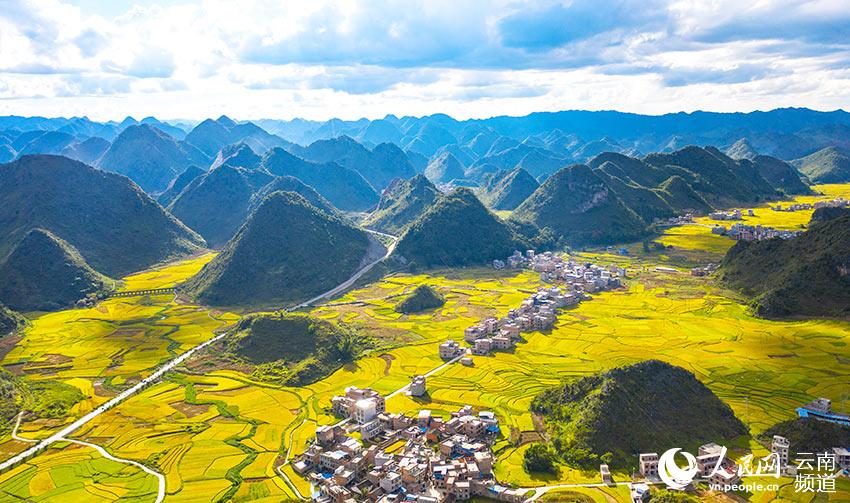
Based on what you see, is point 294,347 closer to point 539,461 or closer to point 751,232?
point 539,461

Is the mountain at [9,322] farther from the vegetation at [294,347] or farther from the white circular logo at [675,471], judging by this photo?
the white circular logo at [675,471]

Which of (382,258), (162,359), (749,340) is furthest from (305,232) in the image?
(749,340)

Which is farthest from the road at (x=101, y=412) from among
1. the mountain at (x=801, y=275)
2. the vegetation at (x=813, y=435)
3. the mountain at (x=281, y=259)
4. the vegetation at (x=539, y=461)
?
the mountain at (x=801, y=275)

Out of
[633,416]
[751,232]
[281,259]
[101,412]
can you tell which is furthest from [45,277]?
[751,232]

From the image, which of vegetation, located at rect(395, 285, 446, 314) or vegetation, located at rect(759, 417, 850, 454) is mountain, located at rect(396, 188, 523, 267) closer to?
vegetation, located at rect(395, 285, 446, 314)

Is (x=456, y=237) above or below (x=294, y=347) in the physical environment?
above

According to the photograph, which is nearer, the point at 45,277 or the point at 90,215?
the point at 45,277
